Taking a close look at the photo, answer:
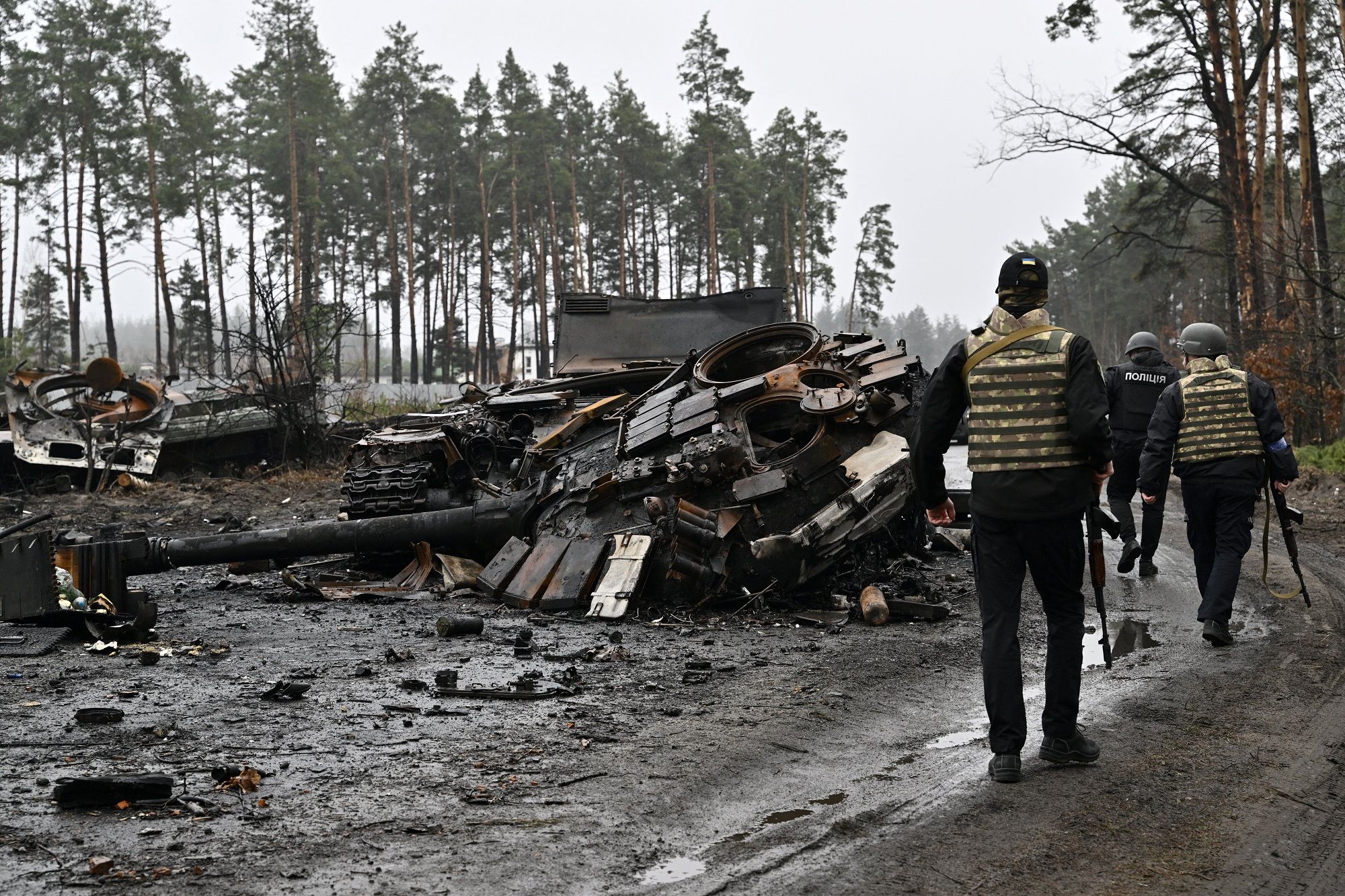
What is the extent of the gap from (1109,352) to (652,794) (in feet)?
247

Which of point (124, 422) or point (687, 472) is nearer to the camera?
point (687, 472)

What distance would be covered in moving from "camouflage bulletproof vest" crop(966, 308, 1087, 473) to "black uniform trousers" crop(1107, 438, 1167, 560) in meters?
5.13

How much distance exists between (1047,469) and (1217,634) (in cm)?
290

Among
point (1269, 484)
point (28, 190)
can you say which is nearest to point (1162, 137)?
point (1269, 484)

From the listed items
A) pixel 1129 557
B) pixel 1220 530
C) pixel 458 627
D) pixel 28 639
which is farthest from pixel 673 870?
pixel 1129 557

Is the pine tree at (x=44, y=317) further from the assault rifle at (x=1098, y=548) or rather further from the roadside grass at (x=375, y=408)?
the assault rifle at (x=1098, y=548)

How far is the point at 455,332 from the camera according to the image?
2357 inches

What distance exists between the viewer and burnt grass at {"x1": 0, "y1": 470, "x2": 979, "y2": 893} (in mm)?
3443

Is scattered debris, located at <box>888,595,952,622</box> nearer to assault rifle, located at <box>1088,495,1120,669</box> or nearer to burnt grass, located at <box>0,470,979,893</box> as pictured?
burnt grass, located at <box>0,470,979,893</box>

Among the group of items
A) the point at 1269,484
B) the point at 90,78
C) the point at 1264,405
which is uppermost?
the point at 90,78

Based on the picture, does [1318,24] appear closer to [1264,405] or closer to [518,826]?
[1264,405]

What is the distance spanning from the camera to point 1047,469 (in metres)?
4.47

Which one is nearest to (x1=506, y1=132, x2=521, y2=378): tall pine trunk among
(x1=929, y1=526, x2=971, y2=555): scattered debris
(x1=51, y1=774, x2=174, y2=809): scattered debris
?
(x1=929, y1=526, x2=971, y2=555): scattered debris

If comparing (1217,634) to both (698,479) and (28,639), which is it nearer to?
(698,479)
